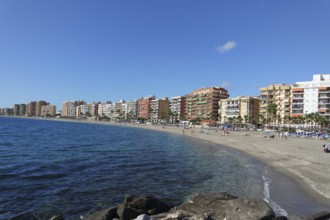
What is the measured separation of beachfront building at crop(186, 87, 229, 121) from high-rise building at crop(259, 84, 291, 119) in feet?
113

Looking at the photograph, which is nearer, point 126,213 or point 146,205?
point 126,213

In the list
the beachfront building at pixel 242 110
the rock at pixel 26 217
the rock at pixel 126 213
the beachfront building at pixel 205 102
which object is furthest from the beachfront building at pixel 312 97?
the rock at pixel 26 217

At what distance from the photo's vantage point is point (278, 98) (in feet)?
430

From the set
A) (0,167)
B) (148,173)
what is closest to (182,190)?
(148,173)

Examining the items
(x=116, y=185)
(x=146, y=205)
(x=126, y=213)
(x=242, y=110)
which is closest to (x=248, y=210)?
(x=146, y=205)

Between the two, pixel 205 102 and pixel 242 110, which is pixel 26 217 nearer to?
pixel 242 110

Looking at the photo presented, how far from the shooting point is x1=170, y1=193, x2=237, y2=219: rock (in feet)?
36.3

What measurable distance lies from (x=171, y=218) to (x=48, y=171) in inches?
602

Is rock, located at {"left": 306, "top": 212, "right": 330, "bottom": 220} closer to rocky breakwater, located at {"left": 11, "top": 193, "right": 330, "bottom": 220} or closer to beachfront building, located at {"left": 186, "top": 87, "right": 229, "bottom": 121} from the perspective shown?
rocky breakwater, located at {"left": 11, "top": 193, "right": 330, "bottom": 220}

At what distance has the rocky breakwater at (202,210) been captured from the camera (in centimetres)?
1004

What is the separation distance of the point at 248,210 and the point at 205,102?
547 ft

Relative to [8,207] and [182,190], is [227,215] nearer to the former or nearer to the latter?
[182,190]

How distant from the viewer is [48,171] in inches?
885

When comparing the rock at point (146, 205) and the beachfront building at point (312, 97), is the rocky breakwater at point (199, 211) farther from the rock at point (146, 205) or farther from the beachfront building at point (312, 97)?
the beachfront building at point (312, 97)
